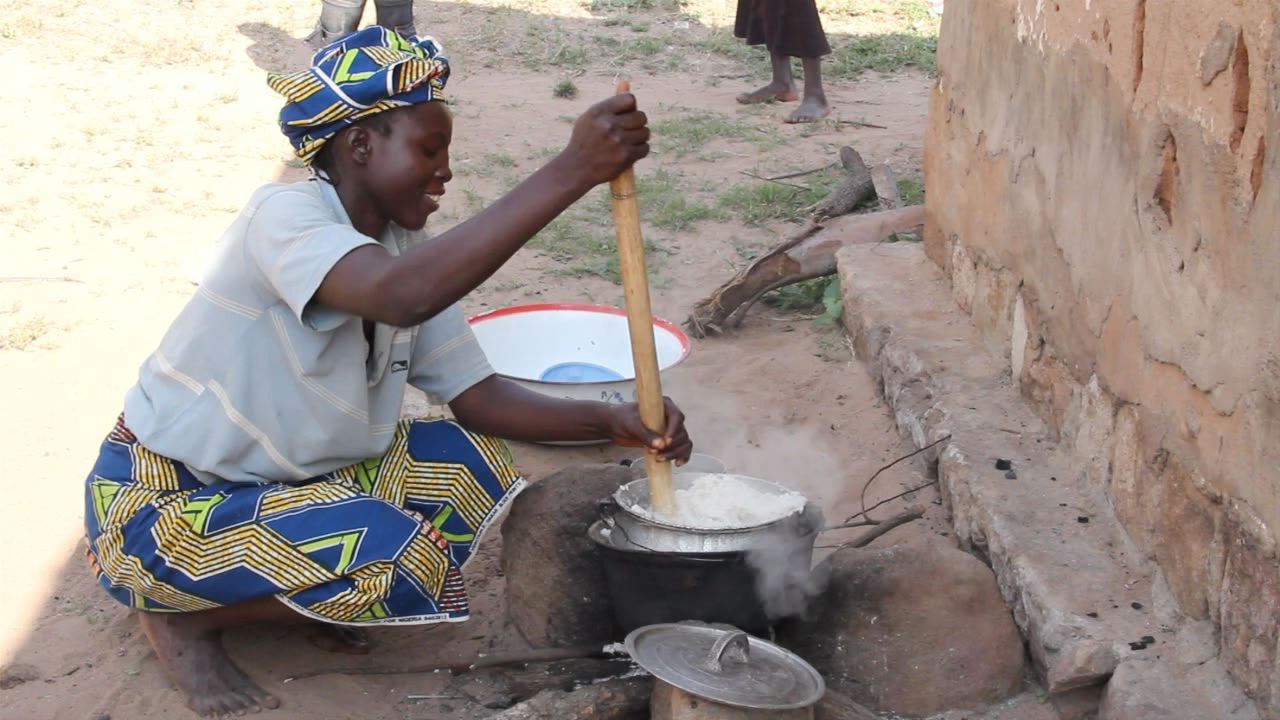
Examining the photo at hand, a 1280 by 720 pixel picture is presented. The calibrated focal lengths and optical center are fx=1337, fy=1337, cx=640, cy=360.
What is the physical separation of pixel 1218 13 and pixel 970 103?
178cm

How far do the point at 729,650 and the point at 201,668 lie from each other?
111cm

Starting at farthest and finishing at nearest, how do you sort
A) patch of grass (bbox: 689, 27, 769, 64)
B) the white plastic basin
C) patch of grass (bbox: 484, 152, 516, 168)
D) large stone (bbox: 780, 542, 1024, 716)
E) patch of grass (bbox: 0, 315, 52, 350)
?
1. patch of grass (bbox: 689, 27, 769, 64)
2. patch of grass (bbox: 484, 152, 516, 168)
3. patch of grass (bbox: 0, 315, 52, 350)
4. the white plastic basin
5. large stone (bbox: 780, 542, 1024, 716)

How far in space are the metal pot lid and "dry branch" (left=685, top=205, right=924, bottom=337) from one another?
7.84ft

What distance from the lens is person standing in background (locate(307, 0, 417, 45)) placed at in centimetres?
796

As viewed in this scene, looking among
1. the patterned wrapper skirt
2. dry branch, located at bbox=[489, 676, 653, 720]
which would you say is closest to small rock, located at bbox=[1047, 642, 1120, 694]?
dry branch, located at bbox=[489, 676, 653, 720]

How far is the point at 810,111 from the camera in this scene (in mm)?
7547

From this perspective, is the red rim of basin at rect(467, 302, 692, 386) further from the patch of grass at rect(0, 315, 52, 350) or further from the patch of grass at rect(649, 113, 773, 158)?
the patch of grass at rect(649, 113, 773, 158)

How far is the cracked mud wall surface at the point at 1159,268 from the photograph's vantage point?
2121 millimetres

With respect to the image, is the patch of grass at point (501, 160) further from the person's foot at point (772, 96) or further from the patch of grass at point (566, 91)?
the person's foot at point (772, 96)

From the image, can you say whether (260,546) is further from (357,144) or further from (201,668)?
(357,144)

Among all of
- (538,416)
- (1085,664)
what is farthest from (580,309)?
(1085,664)

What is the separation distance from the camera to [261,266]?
8.03 feet

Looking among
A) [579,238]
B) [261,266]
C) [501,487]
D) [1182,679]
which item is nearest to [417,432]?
[501,487]

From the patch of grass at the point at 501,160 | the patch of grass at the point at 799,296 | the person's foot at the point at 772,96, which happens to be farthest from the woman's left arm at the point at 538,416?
the person's foot at the point at 772,96
